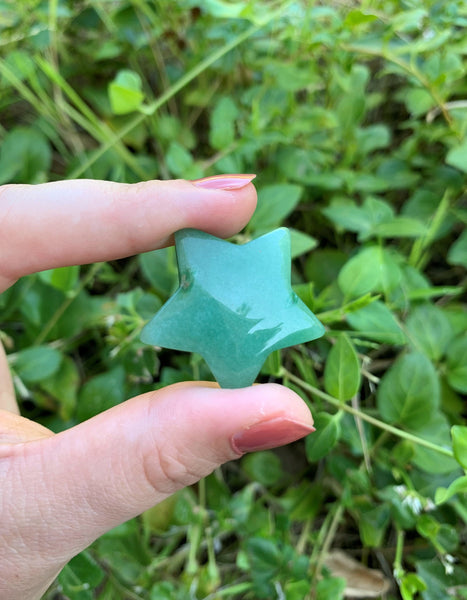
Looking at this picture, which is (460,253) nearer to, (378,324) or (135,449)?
(378,324)

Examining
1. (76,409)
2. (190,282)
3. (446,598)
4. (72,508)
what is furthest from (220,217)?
(446,598)

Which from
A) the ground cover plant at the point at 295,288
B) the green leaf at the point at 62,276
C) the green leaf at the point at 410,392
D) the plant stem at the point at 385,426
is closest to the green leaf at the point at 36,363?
the ground cover plant at the point at 295,288

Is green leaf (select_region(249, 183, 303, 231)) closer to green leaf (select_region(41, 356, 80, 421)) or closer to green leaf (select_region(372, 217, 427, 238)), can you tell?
green leaf (select_region(372, 217, 427, 238))

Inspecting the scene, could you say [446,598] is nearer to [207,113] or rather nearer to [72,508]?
[72,508]

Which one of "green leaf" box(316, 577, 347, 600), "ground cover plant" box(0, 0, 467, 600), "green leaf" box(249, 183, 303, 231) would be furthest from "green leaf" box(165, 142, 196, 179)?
"green leaf" box(316, 577, 347, 600)

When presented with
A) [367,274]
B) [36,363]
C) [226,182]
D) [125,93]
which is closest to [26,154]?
[125,93]

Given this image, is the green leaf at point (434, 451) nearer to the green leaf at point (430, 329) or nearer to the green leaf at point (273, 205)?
the green leaf at point (430, 329)

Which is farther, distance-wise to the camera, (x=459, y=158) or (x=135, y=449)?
(x=459, y=158)
